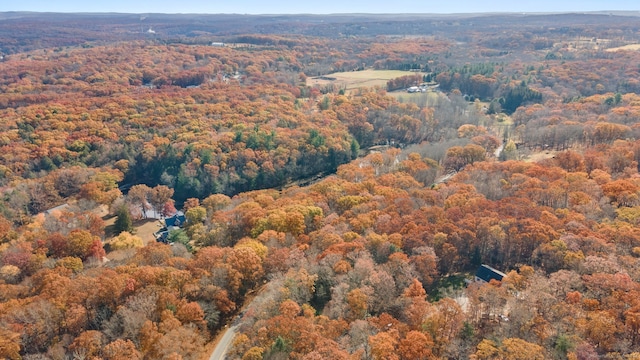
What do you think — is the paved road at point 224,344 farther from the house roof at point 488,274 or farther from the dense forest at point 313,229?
the house roof at point 488,274

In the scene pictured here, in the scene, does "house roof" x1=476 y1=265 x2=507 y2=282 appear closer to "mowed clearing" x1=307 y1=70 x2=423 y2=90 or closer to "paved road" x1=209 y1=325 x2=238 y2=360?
"paved road" x1=209 y1=325 x2=238 y2=360

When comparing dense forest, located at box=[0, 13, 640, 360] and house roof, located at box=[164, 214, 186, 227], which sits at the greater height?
dense forest, located at box=[0, 13, 640, 360]

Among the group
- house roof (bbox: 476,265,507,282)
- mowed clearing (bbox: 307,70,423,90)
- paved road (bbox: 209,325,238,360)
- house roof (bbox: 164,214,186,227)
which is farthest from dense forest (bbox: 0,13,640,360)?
mowed clearing (bbox: 307,70,423,90)

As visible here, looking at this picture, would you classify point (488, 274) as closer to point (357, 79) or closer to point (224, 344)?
point (224, 344)

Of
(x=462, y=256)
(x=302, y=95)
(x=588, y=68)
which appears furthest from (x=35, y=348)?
(x=588, y=68)

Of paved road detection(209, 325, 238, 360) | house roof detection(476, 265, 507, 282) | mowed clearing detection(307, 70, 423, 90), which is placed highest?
mowed clearing detection(307, 70, 423, 90)

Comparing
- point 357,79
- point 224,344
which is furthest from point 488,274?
point 357,79

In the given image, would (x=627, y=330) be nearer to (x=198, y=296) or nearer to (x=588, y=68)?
(x=198, y=296)
